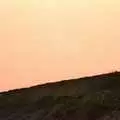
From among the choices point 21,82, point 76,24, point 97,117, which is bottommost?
point 97,117

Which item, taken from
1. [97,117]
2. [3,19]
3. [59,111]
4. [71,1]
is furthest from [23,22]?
[97,117]

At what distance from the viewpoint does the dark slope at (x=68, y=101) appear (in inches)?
62.6

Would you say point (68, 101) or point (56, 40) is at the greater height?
point (56, 40)

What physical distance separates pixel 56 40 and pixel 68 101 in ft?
1.25

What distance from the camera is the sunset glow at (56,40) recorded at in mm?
1632

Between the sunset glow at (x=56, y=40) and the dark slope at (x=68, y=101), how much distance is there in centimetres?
5

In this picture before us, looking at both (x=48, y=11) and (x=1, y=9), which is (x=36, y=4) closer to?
(x=48, y=11)

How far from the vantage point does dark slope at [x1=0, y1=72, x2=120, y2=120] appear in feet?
5.22

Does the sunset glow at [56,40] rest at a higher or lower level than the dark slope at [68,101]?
higher

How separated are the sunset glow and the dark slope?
0.05 metres

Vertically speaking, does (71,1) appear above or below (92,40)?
above

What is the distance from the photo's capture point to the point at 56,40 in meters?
1.70

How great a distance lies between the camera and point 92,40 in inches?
67.5

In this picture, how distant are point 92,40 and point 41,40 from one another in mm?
315
